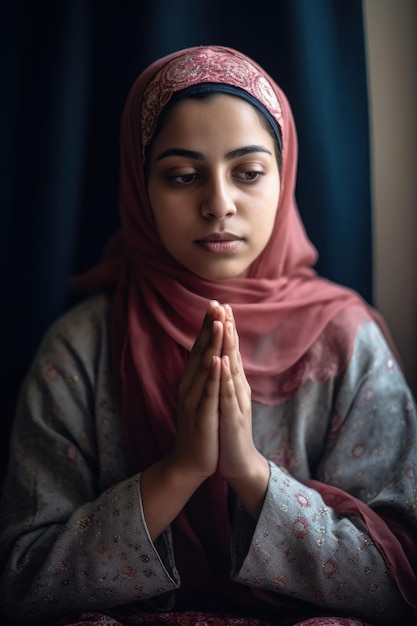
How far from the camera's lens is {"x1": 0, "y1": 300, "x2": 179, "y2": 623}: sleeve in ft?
3.34

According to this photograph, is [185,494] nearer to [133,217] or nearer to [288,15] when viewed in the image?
[133,217]

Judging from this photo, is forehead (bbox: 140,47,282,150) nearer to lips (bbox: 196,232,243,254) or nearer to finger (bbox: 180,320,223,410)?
lips (bbox: 196,232,243,254)

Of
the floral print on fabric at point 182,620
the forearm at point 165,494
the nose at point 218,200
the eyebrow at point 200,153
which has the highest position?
the eyebrow at point 200,153

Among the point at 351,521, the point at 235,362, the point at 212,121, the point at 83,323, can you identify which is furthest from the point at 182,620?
the point at 212,121

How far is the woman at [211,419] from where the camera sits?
39.9 inches

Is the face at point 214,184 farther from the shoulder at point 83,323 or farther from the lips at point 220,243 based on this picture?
the shoulder at point 83,323

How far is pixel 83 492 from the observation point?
Result: 1.13 meters

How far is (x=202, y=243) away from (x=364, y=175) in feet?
1.76

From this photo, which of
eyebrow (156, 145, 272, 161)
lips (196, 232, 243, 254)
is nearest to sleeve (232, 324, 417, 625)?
lips (196, 232, 243, 254)

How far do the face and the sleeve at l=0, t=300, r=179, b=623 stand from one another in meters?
0.27

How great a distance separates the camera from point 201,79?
3.47 ft

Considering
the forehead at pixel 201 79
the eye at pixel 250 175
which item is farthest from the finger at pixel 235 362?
the forehead at pixel 201 79

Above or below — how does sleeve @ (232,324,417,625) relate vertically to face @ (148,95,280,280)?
below

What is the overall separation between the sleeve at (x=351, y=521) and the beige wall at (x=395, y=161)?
39cm
